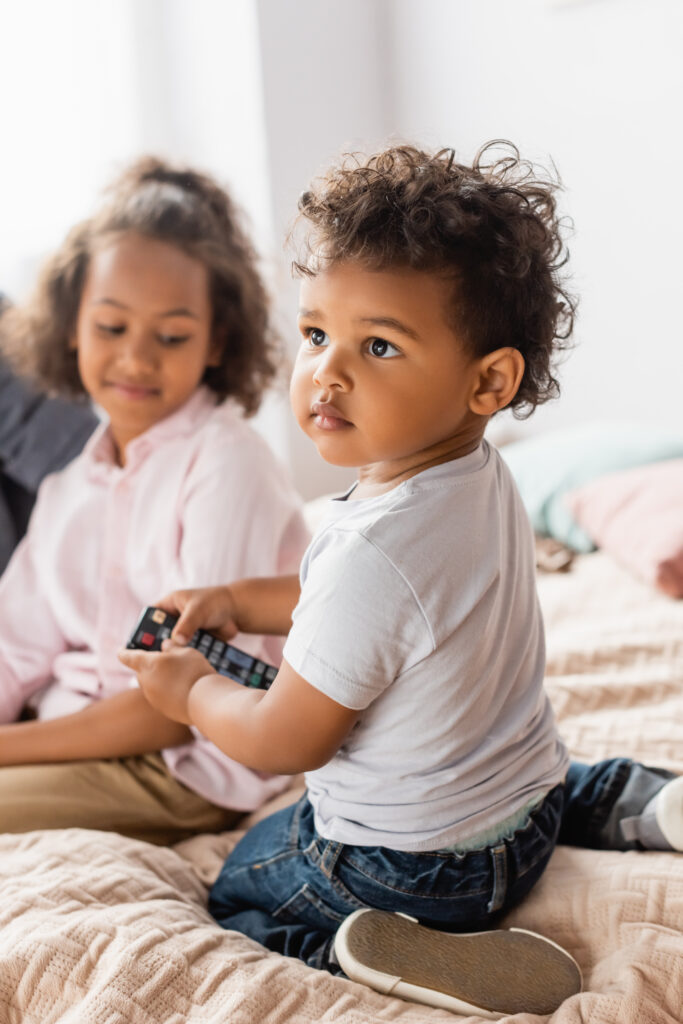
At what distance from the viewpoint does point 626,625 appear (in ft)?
5.08

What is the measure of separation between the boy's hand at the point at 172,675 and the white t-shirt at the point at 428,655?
0.14 m

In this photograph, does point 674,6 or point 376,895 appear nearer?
point 376,895

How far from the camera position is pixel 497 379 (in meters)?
0.81

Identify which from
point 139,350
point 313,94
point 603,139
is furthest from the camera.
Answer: point 313,94

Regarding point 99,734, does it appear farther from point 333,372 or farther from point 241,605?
point 333,372

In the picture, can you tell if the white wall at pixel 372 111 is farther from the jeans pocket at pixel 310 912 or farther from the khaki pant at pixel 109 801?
the jeans pocket at pixel 310 912

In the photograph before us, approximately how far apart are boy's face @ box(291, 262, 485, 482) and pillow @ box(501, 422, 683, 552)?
3.72 feet

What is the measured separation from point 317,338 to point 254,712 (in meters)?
0.30

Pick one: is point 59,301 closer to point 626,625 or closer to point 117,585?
point 117,585

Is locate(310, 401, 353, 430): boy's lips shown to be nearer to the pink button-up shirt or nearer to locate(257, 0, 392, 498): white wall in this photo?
the pink button-up shirt

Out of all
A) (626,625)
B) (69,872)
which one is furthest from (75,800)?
(626,625)

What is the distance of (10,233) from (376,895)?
1.96 metres

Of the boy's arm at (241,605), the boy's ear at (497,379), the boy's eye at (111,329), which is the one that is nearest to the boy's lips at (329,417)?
the boy's ear at (497,379)

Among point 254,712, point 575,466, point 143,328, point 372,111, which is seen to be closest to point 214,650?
point 254,712
